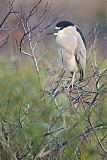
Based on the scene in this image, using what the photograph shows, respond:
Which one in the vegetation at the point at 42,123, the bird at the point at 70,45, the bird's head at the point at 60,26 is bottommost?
the vegetation at the point at 42,123

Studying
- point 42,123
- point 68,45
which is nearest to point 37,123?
point 42,123

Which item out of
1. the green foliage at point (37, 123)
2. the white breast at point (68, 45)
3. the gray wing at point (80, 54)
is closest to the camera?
the green foliage at point (37, 123)

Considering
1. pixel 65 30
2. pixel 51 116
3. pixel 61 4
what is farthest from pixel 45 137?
pixel 61 4

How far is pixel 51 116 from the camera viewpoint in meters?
3.02

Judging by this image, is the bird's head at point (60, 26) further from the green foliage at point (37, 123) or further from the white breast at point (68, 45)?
the green foliage at point (37, 123)

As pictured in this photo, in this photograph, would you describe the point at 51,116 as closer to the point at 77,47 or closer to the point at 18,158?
the point at 18,158

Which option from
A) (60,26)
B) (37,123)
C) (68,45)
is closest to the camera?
(37,123)

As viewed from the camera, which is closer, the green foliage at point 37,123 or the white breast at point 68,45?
the green foliage at point 37,123

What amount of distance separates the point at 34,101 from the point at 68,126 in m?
0.23

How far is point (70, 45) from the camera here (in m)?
4.68

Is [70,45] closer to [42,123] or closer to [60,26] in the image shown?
[60,26]

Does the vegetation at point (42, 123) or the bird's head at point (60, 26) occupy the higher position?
the bird's head at point (60, 26)

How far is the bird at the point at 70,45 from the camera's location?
178 inches

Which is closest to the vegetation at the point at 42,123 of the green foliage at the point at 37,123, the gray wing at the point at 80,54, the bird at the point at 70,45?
the green foliage at the point at 37,123
